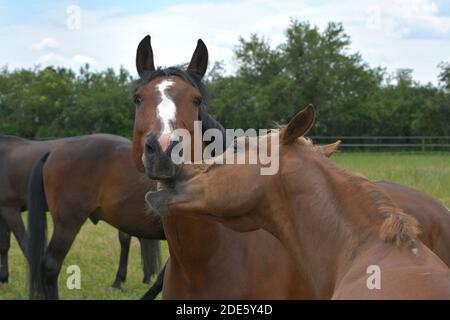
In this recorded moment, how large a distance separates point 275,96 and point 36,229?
28581 mm

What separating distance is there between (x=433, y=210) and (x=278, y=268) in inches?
55.1

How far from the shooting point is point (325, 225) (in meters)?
2.70

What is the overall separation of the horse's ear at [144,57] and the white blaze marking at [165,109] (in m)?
0.35

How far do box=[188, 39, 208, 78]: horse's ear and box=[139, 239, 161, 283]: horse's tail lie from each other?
3.32 m

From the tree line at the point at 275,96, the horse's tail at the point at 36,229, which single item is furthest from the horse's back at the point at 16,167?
the tree line at the point at 275,96

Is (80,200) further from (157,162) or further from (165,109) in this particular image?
(157,162)

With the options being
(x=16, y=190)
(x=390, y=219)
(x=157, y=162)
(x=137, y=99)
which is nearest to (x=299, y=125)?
(x=390, y=219)

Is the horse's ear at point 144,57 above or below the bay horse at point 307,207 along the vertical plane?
above

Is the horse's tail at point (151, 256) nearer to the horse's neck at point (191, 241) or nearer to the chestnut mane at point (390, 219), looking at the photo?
the horse's neck at point (191, 241)

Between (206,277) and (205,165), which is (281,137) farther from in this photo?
(206,277)

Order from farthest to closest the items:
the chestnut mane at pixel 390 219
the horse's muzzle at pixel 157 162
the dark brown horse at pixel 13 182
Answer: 1. the dark brown horse at pixel 13 182
2. the horse's muzzle at pixel 157 162
3. the chestnut mane at pixel 390 219

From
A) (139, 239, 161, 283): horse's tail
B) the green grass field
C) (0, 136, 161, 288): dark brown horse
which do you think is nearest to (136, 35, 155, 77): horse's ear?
(139, 239, 161, 283): horse's tail

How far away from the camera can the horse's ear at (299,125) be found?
2.69 m
